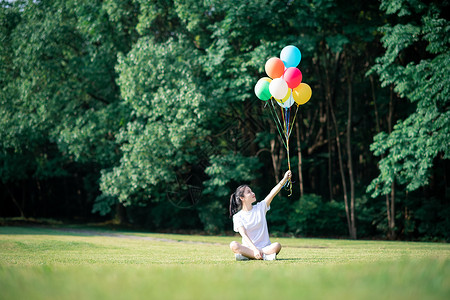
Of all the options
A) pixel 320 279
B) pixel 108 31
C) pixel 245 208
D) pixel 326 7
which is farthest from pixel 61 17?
pixel 320 279

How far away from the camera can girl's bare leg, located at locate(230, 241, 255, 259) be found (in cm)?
754

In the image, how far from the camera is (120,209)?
979 inches

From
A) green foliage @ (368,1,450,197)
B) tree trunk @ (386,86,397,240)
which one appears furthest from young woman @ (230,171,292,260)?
tree trunk @ (386,86,397,240)

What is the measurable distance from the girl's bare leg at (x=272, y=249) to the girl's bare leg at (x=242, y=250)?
0.23 metres

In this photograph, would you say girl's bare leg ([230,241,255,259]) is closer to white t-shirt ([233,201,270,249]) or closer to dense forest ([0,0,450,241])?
white t-shirt ([233,201,270,249])

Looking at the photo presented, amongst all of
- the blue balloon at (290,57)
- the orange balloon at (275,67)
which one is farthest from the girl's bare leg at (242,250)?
the blue balloon at (290,57)

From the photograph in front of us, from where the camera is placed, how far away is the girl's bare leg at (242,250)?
24.7ft

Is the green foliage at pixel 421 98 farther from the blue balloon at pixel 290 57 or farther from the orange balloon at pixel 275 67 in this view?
the orange balloon at pixel 275 67

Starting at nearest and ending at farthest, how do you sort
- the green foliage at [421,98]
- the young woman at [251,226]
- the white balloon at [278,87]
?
the young woman at [251,226], the white balloon at [278,87], the green foliage at [421,98]

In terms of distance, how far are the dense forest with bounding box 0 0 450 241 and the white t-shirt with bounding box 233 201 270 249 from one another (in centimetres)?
808

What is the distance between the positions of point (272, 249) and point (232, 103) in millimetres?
11723

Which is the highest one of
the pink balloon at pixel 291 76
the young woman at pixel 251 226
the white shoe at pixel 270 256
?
the pink balloon at pixel 291 76

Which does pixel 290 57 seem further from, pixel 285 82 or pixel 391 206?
pixel 391 206

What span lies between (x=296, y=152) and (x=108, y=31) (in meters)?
9.71
